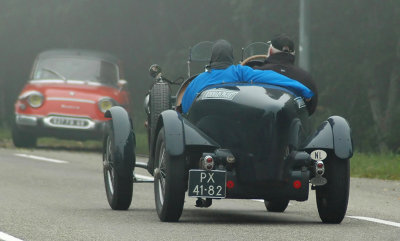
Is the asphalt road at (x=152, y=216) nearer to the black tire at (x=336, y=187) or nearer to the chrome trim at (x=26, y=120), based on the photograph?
the black tire at (x=336, y=187)

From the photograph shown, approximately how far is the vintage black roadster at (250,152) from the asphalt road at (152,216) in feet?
0.85

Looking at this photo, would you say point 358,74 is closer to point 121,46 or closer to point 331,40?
point 331,40

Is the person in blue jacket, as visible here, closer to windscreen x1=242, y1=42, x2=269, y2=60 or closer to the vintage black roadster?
the vintage black roadster

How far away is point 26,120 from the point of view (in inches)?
865

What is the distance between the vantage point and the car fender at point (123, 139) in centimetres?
1015

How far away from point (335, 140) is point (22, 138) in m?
14.3

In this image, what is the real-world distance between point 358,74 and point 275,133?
58.6 ft

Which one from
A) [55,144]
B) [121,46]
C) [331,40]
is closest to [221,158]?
[55,144]

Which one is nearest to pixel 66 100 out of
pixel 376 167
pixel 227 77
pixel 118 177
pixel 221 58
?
pixel 376 167

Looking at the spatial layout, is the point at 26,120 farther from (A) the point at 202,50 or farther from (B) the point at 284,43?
(B) the point at 284,43

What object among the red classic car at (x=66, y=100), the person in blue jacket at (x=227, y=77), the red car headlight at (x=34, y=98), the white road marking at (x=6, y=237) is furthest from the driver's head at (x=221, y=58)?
the red car headlight at (x=34, y=98)

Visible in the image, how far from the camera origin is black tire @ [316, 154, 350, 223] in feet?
29.7

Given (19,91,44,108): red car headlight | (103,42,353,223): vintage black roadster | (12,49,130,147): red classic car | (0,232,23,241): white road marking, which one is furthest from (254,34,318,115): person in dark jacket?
(19,91,44,108): red car headlight

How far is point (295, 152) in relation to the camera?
896 cm
